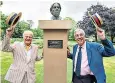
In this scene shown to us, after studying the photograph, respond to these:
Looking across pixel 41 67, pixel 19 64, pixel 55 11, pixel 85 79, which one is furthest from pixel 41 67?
pixel 85 79

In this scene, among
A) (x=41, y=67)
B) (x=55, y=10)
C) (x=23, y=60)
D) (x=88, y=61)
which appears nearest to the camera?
(x=88, y=61)

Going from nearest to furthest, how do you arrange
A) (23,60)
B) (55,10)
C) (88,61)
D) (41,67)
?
(88,61), (23,60), (55,10), (41,67)

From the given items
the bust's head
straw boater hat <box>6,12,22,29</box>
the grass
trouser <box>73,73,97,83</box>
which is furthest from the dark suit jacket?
the grass

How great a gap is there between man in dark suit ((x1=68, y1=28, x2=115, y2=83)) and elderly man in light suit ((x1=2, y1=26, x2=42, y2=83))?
75cm

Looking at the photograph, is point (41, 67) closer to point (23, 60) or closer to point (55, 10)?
point (55, 10)

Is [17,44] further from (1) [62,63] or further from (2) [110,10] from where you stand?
(2) [110,10]

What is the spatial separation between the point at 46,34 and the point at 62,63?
63 cm

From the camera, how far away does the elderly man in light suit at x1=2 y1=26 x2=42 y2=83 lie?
5492 mm

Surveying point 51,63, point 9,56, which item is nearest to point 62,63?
point 51,63

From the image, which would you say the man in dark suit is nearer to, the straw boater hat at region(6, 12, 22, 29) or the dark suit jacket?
the dark suit jacket

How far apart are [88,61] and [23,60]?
111cm

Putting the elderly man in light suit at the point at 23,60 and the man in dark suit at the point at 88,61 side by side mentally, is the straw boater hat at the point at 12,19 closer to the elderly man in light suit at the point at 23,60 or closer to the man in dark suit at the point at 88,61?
the elderly man in light suit at the point at 23,60

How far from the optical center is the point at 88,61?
5.34 m

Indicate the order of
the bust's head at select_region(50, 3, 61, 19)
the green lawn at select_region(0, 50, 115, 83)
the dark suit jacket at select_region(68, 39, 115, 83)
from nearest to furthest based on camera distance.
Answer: the dark suit jacket at select_region(68, 39, 115, 83) < the bust's head at select_region(50, 3, 61, 19) < the green lawn at select_region(0, 50, 115, 83)
